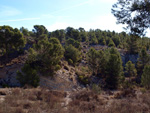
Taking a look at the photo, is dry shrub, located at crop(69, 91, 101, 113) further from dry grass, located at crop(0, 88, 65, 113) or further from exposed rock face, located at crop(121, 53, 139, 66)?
exposed rock face, located at crop(121, 53, 139, 66)

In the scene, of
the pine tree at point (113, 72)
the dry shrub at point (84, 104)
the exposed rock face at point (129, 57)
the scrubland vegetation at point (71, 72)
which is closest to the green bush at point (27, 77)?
the scrubland vegetation at point (71, 72)

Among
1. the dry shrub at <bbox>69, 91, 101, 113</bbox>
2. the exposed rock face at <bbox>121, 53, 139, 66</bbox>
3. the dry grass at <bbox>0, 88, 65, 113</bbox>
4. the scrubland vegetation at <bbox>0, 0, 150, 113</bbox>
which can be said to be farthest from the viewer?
the exposed rock face at <bbox>121, 53, 139, 66</bbox>

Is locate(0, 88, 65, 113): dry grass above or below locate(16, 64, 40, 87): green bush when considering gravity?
above

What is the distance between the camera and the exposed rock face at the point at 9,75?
26750 mm

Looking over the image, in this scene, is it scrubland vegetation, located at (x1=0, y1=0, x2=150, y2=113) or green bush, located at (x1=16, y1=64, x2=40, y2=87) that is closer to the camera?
scrubland vegetation, located at (x1=0, y1=0, x2=150, y2=113)

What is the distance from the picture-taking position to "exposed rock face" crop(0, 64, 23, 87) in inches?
1053

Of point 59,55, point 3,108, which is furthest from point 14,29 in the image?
point 3,108

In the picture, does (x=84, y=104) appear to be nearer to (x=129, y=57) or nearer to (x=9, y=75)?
(x=9, y=75)

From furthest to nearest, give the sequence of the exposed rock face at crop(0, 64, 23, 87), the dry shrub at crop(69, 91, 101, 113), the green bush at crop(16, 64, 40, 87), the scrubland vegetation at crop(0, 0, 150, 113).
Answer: the exposed rock face at crop(0, 64, 23, 87)
the green bush at crop(16, 64, 40, 87)
the scrubland vegetation at crop(0, 0, 150, 113)
the dry shrub at crop(69, 91, 101, 113)

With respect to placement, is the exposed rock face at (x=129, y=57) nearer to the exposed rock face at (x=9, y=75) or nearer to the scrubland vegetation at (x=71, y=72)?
the scrubland vegetation at (x=71, y=72)

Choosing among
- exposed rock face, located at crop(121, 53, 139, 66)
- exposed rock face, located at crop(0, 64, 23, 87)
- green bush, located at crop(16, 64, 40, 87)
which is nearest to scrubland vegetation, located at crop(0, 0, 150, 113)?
green bush, located at crop(16, 64, 40, 87)

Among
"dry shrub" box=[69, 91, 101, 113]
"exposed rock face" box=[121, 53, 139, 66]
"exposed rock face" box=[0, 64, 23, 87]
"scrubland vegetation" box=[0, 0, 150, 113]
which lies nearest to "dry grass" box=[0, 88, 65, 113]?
"scrubland vegetation" box=[0, 0, 150, 113]

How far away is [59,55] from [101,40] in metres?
48.0

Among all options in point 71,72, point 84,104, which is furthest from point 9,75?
point 84,104
